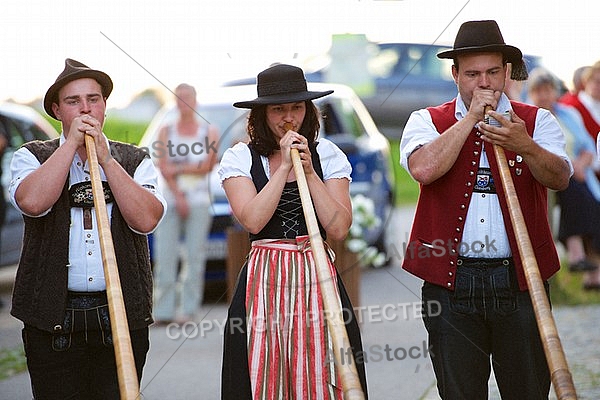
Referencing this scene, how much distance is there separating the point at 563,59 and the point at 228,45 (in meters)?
3.08

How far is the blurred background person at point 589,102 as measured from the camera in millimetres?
8266

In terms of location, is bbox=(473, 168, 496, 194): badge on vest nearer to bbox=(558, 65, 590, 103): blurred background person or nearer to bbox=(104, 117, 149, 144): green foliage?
bbox=(104, 117, 149, 144): green foliage

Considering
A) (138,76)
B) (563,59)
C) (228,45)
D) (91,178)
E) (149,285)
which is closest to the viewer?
(91,178)

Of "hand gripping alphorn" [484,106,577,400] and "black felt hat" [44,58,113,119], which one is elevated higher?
"black felt hat" [44,58,113,119]

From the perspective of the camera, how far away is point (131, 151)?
403 centimetres

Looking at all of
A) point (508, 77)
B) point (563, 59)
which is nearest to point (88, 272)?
point (508, 77)

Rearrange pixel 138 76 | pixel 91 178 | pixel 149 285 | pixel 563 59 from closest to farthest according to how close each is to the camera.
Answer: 1. pixel 91 178
2. pixel 149 285
3. pixel 138 76
4. pixel 563 59

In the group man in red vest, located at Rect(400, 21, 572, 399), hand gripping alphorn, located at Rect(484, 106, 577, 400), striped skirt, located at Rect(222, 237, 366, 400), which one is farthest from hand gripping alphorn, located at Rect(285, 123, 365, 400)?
hand gripping alphorn, located at Rect(484, 106, 577, 400)

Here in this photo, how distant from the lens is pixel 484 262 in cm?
388

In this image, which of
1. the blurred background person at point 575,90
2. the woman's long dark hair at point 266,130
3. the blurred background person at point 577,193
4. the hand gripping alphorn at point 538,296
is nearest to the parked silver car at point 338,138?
the blurred background person at point 577,193

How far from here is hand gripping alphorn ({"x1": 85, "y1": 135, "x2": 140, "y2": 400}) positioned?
3258 millimetres

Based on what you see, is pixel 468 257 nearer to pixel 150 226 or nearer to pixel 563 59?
pixel 150 226

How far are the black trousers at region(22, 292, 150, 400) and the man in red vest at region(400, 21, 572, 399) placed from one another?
118 centimetres

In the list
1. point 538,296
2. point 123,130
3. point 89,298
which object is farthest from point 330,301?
point 123,130
